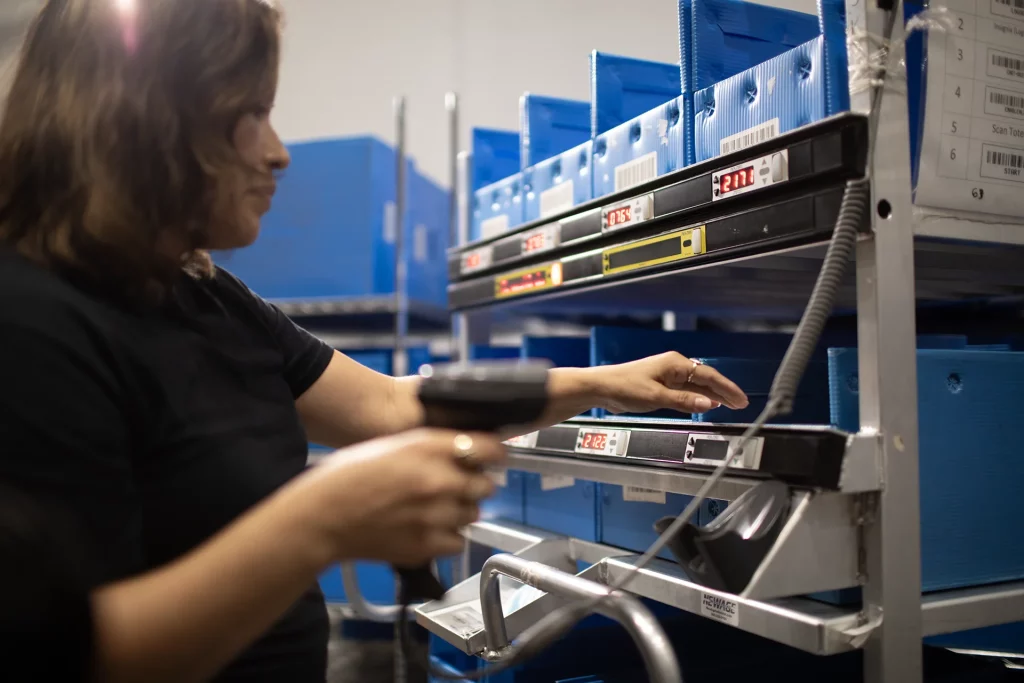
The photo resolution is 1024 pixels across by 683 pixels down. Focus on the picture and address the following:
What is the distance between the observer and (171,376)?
0.67m

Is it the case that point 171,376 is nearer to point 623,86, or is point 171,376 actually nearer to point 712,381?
point 712,381

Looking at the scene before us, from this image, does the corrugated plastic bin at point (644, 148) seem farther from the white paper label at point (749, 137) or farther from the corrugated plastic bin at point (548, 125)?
the corrugated plastic bin at point (548, 125)

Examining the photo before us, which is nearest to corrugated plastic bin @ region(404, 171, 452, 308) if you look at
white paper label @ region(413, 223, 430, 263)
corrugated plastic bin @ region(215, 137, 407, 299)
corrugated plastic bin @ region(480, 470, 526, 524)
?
white paper label @ region(413, 223, 430, 263)

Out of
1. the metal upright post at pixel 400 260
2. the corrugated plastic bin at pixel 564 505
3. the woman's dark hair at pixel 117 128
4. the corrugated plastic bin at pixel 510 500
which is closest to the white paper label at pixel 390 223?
the metal upright post at pixel 400 260

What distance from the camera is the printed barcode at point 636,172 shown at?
3.60 ft

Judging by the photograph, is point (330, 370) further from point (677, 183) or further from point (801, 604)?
point (801, 604)

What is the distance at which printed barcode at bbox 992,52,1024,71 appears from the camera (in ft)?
2.72

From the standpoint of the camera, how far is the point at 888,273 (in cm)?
75

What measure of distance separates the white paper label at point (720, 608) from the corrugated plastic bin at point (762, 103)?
0.53m

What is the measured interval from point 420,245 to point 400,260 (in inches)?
16.5

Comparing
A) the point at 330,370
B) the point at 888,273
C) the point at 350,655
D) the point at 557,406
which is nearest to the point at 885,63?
the point at 888,273

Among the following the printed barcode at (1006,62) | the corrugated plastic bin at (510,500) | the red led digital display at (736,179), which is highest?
the printed barcode at (1006,62)

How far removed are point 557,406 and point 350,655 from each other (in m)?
1.90

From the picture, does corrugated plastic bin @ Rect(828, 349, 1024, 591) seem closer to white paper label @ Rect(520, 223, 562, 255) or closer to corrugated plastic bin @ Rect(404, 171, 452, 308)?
white paper label @ Rect(520, 223, 562, 255)
